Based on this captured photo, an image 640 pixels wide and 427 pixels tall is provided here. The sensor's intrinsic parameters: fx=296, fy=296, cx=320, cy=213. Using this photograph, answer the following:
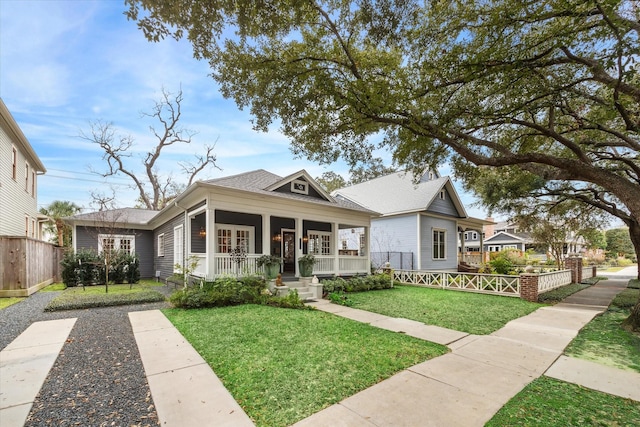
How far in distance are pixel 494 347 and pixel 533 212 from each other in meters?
14.3

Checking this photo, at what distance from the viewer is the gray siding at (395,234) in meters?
16.6

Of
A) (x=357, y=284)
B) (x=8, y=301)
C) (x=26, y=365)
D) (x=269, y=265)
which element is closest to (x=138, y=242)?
(x=8, y=301)

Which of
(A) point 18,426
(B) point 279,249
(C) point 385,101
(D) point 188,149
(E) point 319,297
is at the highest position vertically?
(D) point 188,149

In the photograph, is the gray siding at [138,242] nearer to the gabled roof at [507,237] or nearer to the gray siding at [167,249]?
the gray siding at [167,249]

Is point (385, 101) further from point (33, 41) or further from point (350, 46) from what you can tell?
point (33, 41)

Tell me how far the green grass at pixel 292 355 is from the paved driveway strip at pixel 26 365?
190 cm

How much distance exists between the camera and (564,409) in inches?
126

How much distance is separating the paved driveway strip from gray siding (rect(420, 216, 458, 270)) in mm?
15143

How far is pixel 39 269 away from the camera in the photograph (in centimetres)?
1155

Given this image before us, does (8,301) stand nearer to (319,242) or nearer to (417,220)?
(319,242)

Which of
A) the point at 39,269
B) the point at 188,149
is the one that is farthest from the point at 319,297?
the point at 188,149

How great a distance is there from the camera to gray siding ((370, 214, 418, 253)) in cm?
1661

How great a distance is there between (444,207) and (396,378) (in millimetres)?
15961

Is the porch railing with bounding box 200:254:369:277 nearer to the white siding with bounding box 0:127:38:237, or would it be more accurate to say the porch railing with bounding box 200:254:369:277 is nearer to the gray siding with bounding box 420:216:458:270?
the gray siding with bounding box 420:216:458:270
